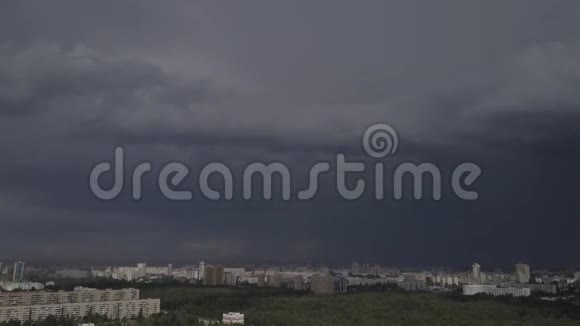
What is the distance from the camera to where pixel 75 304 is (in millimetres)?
9414

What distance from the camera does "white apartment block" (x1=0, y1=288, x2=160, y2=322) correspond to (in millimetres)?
8828

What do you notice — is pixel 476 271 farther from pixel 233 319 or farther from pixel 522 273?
pixel 233 319

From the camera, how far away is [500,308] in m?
9.49

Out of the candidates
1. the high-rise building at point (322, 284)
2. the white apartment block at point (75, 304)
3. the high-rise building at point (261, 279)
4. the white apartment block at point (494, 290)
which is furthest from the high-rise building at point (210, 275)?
the white apartment block at point (494, 290)

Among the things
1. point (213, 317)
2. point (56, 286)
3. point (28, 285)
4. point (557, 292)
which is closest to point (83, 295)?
point (56, 286)

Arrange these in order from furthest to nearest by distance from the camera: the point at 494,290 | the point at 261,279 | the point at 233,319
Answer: the point at 261,279
the point at 494,290
the point at 233,319

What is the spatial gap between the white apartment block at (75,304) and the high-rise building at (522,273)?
334 inches

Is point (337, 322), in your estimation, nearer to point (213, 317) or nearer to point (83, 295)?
point (213, 317)

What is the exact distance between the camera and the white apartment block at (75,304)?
8.83 m

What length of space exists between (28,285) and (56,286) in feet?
2.22

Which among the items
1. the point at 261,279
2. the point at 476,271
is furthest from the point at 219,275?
the point at 476,271

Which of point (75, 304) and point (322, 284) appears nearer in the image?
point (75, 304)

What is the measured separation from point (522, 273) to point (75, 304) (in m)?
10.1

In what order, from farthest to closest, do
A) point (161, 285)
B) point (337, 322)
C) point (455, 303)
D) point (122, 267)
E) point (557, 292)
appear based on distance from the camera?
1. point (122, 267)
2. point (161, 285)
3. point (557, 292)
4. point (455, 303)
5. point (337, 322)
